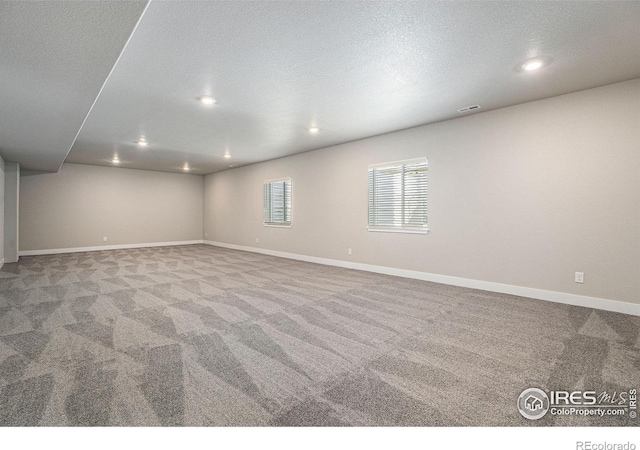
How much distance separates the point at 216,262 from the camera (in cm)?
724

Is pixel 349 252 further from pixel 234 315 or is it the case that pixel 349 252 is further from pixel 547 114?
pixel 547 114

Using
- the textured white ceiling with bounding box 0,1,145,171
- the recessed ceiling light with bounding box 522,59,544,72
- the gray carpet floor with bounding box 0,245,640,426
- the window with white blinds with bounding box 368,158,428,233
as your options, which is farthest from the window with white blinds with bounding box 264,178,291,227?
the recessed ceiling light with bounding box 522,59,544,72

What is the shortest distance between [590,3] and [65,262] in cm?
973

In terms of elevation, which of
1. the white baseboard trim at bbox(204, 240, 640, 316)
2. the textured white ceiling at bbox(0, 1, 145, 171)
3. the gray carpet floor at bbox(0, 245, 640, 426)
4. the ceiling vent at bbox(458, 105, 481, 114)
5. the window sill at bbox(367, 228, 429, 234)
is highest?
the ceiling vent at bbox(458, 105, 481, 114)

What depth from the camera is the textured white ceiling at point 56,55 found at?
1.74 meters

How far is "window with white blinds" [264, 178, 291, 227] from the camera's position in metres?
8.16

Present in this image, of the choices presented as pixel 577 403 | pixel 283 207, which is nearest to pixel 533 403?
pixel 577 403

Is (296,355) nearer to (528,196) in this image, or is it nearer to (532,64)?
(532,64)

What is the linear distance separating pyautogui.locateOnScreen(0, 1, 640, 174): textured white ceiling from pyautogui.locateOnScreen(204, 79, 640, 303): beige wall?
37cm

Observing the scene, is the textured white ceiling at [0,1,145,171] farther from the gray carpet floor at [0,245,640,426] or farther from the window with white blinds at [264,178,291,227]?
the window with white blinds at [264,178,291,227]

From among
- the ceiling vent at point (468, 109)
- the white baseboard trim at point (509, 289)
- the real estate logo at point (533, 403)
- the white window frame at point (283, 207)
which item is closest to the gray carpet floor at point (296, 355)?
the real estate logo at point (533, 403)

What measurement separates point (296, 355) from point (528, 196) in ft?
12.4

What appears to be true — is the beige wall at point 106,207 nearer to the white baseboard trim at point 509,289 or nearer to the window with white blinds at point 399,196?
the white baseboard trim at point 509,289

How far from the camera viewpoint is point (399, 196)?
5.66m
